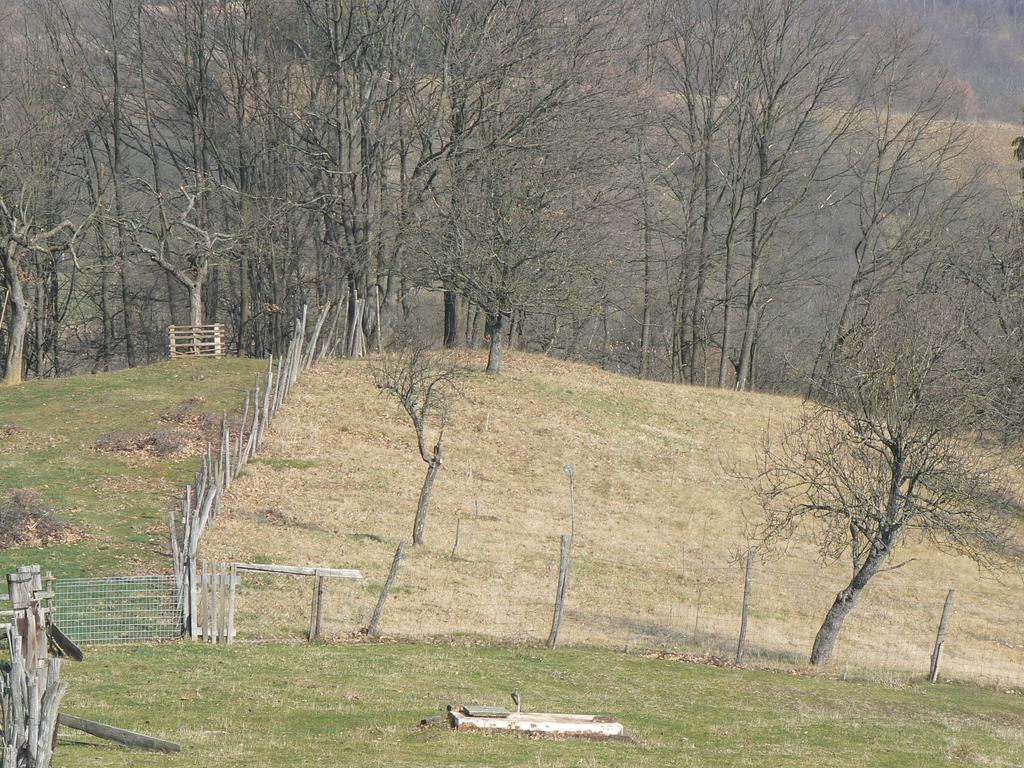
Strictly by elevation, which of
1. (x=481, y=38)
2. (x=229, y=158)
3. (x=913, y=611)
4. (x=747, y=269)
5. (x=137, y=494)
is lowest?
(x=913, y=611)

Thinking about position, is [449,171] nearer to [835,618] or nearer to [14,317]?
[14,317]

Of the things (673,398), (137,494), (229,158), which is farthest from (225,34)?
(137,494)

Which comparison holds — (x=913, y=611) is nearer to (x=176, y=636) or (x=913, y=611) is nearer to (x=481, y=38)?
(x=176, y=636)

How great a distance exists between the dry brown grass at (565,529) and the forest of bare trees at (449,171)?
4831 mm

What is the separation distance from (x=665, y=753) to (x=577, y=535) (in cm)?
2080

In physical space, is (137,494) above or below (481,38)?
below

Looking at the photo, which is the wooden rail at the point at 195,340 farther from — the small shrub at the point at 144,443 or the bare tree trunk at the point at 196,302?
the small shrub at the point at 144,443

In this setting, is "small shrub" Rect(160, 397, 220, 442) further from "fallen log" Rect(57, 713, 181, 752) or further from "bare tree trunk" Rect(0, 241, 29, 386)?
"fallen log" Rect(57, 713, 181, 752)

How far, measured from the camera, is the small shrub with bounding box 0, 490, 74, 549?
83.6 ft

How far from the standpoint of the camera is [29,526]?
26000 millimetres

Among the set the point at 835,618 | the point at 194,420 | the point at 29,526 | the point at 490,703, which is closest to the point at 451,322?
the point at 194,420

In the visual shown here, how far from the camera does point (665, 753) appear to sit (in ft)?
43.8

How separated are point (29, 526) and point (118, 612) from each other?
714cm

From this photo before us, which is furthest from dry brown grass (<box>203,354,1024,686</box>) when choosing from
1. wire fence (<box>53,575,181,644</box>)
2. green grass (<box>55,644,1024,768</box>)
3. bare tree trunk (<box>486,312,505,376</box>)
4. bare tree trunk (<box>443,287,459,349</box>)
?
bare tree trunk (<box>443,287,459,349</box>)
